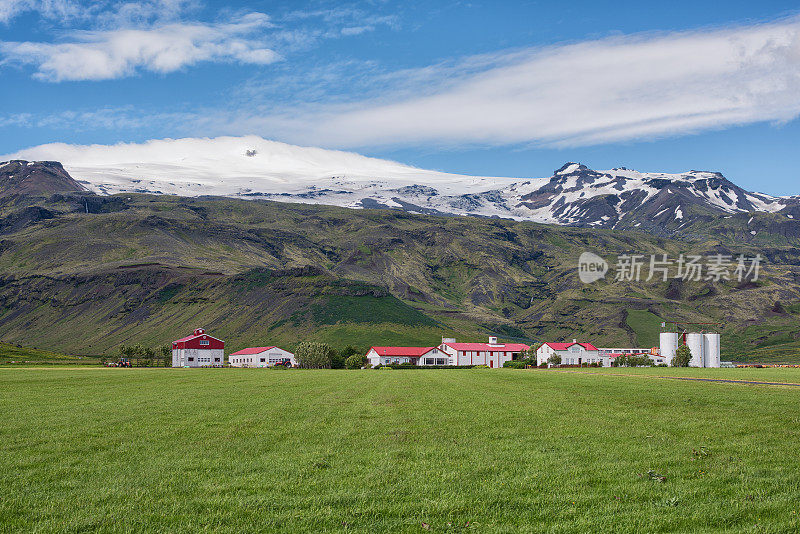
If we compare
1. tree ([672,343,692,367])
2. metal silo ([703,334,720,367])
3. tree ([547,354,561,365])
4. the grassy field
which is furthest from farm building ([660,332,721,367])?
the grassy field

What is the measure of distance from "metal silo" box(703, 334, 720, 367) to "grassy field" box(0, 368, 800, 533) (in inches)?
6104

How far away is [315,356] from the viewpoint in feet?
562

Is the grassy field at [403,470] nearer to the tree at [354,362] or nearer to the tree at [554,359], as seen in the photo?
the tree at [354,362]

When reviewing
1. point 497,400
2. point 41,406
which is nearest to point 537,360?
point 497,400

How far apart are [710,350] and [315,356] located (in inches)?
4440

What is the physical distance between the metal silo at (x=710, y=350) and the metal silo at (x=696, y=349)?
1.08 meters

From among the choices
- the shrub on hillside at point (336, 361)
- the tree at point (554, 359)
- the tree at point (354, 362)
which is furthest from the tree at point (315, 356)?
the tree at point (554, 359)

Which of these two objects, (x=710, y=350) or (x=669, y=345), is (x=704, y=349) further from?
(x=669, y=345)

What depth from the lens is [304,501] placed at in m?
15.1

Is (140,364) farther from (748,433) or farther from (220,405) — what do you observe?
(748,433)

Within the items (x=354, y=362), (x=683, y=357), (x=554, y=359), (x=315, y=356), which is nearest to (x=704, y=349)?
(x=683, y=357)

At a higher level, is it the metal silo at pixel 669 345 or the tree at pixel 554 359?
the metal silo at pixel 669 345

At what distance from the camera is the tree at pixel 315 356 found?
17162 cm

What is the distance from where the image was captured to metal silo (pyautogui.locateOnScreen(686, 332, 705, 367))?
561 feet
